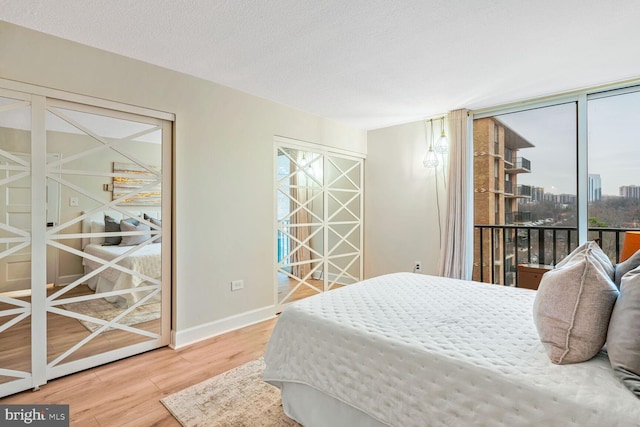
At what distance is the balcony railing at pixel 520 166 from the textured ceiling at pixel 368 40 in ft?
2.54

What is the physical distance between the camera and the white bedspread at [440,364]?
1.08 m

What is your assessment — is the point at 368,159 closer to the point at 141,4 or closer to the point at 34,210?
the point at 141,4

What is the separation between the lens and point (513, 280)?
167 inches

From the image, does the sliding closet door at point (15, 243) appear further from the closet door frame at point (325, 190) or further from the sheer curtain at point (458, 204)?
the sheer curtain at point (458, 204)

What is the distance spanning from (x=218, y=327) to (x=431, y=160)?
10.4 feet

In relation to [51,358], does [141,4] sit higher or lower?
higher

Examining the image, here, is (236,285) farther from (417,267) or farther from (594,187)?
(594,187)

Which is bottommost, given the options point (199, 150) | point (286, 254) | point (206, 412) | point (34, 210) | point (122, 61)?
point (206, 412)

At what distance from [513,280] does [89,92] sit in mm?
4956

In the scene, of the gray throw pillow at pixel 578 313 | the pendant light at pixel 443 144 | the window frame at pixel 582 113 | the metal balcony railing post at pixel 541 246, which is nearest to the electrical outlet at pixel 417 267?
the metal balcony railing post at pixel 541 246

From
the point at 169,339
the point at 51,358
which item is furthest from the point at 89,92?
the point at 169,339

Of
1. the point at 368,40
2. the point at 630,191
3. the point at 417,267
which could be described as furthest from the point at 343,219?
the point at 630,191

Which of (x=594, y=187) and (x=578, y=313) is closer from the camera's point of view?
(x=578, y=313)

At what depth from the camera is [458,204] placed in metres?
3.84
